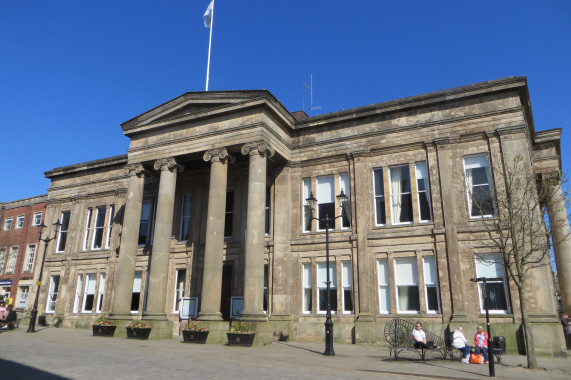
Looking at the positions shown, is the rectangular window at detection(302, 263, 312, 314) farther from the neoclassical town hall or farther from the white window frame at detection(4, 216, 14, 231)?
the white window frame at detection(4, 216, 14, 231)

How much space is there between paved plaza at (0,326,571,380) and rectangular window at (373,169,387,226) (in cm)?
694

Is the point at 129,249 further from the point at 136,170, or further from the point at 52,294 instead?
the point at 52,294

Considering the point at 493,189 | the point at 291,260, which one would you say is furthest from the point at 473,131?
the point at 291,260

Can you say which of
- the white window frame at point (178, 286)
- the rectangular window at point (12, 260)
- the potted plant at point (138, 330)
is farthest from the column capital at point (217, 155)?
the rectangular window at point (12, 260)

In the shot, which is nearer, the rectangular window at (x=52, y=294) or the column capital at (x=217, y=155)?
the column capital at (x=217, y=155)

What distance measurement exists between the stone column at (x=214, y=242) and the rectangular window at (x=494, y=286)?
39.0 ft

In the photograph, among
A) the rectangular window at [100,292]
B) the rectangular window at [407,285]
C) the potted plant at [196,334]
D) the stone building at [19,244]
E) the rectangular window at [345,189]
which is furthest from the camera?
the stone building at [19,244]

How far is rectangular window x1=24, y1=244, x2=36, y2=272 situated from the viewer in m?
40.8

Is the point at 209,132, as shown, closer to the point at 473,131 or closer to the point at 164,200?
the point at 164,200

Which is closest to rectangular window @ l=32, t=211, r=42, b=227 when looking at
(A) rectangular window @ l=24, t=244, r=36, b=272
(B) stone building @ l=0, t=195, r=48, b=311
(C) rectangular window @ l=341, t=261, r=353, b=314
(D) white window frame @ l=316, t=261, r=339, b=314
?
(B) stone building @ l=0, t=195, r=48, b=311

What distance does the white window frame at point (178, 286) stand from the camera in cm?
2503

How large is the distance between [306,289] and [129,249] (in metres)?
10.3

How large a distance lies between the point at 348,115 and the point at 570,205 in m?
11.3

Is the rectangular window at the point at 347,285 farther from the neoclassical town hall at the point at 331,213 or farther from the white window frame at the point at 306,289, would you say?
the white window frame at the point at 306,289
